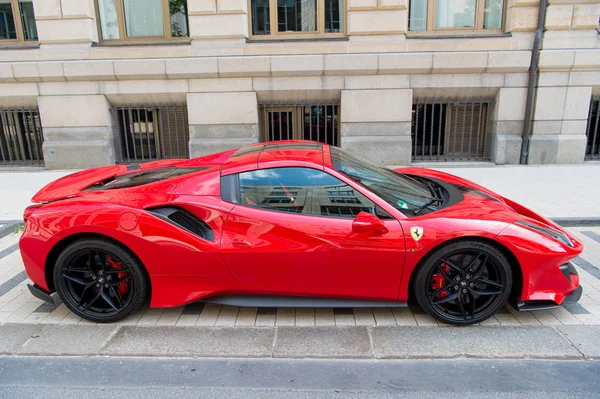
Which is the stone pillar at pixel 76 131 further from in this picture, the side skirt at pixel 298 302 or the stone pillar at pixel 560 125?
the stone pillar at pixel 560 125

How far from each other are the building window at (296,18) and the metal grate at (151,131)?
2.96m

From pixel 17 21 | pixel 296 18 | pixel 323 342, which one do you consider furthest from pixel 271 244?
pixel 17 21

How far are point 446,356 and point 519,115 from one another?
865cm

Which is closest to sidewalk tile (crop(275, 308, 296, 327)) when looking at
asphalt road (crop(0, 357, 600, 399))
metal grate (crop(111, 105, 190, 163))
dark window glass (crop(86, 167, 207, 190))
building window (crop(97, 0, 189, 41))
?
asphalt road (crop(0, 357, 600, 399))

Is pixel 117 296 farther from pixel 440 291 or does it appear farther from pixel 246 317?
pixel 440 291

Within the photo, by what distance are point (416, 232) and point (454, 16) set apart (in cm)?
892

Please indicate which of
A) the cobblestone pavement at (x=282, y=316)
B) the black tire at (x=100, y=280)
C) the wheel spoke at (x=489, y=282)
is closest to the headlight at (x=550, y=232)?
the wheel spoke at (x=489, y=282)

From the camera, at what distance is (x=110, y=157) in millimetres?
9820

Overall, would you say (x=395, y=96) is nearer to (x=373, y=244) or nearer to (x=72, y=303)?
(x=373, y=244)

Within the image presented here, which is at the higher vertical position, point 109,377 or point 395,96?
point 395,96

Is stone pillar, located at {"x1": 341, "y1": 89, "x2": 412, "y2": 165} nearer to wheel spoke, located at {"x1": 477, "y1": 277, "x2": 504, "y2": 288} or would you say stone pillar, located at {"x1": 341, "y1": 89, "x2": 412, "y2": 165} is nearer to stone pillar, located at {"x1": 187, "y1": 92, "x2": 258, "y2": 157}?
stone pillar, located at {"x1": 187, "y1": 92, "x2": 258, "y2": 157}

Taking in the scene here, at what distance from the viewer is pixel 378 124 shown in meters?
9.66

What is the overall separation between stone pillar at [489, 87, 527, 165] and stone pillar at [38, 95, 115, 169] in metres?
9.73

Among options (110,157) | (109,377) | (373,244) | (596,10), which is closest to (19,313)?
(109,377)
